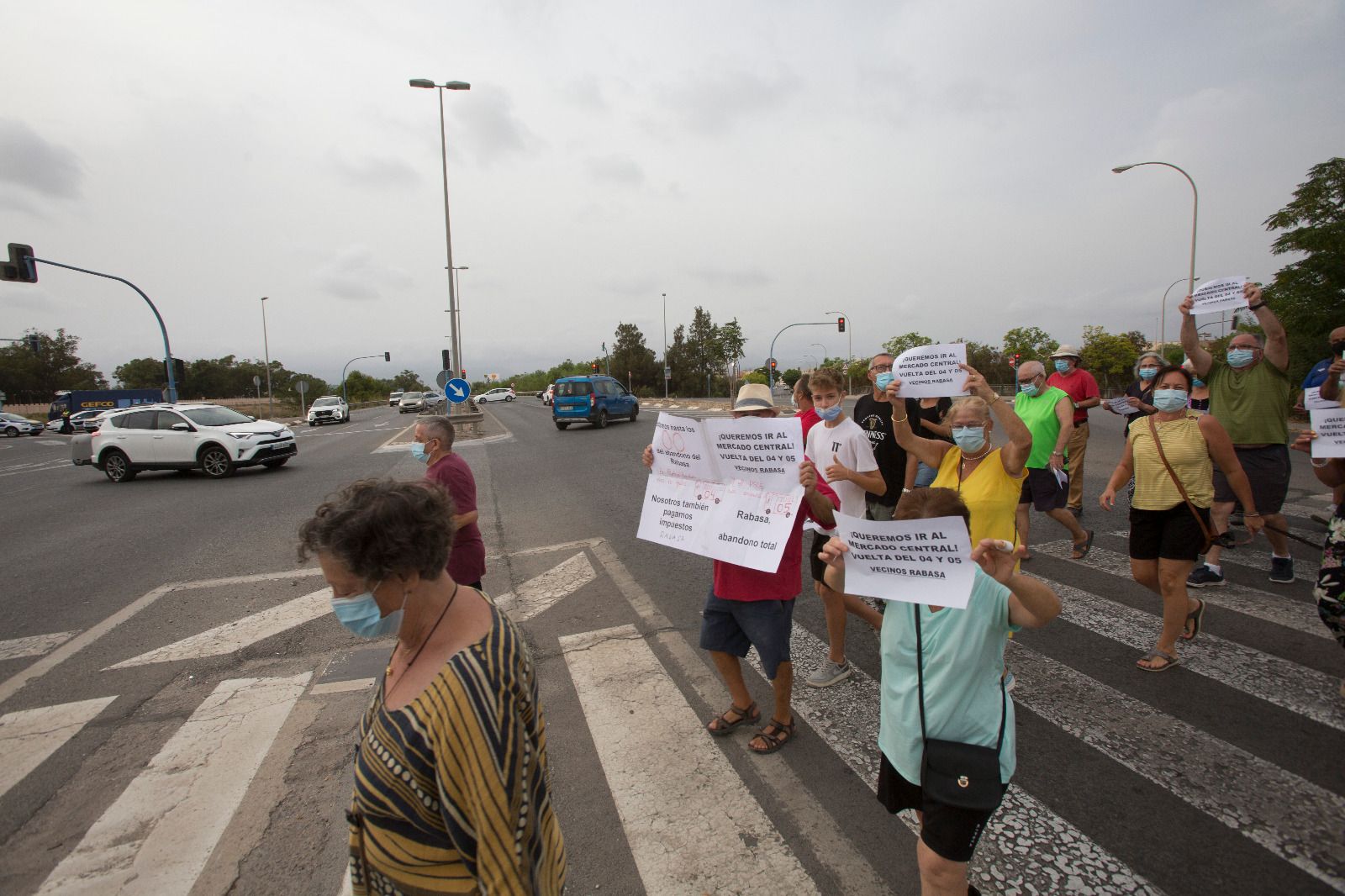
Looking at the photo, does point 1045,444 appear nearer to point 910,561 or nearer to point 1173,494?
point 1173,494

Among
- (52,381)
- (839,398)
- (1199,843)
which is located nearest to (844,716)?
(1199,843)

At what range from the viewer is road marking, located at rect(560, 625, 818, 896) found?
239cm

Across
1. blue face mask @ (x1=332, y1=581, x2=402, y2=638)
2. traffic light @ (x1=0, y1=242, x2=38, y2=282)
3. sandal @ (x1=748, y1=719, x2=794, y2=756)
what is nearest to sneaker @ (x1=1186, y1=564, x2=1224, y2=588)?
sandal @ (x1=748, y1=719, x2=794, y2=756)

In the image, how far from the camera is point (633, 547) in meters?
7.12

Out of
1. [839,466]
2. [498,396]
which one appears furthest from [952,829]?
[498,396]

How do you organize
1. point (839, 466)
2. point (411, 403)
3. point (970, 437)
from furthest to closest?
point (411, 403) → point (839, 466) → point (970, 437)

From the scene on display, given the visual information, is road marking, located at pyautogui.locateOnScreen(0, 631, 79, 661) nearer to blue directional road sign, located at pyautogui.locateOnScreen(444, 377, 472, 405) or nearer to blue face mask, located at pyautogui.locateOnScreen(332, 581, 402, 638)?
blue face mask, located at pyautogui.locateOnScreen(332, 581, 402, 638)

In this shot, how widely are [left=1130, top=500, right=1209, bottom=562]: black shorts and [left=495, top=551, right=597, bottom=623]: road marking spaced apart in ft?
13.8

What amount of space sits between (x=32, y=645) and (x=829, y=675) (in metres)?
6.07

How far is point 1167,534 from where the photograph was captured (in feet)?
12.4

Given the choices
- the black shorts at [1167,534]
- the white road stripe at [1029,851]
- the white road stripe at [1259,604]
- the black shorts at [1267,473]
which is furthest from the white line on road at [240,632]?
the black shorts at [1267,473]

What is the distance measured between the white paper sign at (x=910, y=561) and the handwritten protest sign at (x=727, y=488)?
0.78 meters

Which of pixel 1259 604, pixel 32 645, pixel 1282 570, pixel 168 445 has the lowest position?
pixel 32 645

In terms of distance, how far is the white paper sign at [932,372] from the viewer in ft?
11.2
